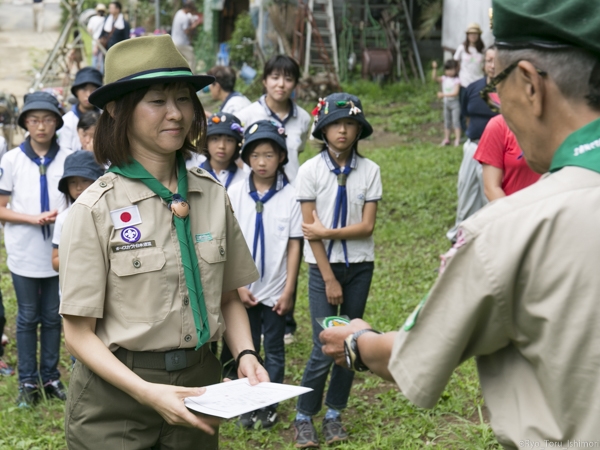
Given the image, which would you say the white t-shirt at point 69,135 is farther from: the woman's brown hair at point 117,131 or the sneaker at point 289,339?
the woman's brown hair at point 117,131

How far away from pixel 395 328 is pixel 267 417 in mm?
1778

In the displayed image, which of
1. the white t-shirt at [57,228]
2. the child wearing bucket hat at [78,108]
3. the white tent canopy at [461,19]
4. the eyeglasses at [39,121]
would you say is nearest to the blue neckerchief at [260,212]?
the white t-shirt at [57,228]

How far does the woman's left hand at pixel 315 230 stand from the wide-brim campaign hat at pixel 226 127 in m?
1.20

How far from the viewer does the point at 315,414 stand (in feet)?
16.3

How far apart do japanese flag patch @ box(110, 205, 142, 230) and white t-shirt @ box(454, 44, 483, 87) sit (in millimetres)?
11332

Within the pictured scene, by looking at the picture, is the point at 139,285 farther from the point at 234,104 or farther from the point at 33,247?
the point at 234,104

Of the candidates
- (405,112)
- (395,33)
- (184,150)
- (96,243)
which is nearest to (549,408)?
(96,243)

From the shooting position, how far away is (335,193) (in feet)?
16.1

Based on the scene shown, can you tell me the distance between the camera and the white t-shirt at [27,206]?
5434 mm

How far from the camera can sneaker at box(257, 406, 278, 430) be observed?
203 inches

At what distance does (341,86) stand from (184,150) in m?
14.7

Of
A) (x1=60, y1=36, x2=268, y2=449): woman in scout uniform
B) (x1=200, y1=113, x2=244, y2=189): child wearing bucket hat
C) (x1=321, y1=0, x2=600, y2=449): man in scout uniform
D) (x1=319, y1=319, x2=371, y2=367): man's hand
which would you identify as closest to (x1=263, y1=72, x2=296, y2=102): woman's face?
(x1=200, y1=113, x2=244, y2=189): child wearing bucket hat

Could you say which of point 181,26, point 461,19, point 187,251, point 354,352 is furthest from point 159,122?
point 181,26

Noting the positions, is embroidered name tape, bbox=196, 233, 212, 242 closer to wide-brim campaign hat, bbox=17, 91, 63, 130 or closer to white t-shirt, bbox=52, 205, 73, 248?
white t-shirt, bbox=52, 205, 73, 248
